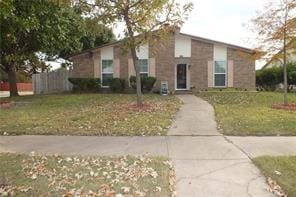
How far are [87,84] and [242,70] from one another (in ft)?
32.0

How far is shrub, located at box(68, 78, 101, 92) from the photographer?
28688 millimetres

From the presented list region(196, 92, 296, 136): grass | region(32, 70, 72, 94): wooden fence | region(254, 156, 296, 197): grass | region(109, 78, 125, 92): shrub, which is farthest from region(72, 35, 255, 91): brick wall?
region(254, 156, 296, 197): grass

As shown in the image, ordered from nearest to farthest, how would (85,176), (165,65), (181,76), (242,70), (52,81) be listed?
(85,176) → (242,70) → (165,65) → (181,76) → (52,81)

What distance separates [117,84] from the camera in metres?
28.0

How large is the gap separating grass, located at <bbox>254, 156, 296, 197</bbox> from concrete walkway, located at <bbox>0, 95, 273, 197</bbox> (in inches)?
6.6

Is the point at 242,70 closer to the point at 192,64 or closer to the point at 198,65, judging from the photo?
the point at 198,65

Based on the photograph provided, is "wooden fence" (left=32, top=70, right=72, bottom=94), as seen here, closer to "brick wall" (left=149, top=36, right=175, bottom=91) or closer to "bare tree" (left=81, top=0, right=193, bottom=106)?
"brick wall" (left=149, top=36, right=175, bottom=91)

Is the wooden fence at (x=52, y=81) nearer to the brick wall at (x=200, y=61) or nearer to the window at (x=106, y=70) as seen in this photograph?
the window at (x=106, y=70)

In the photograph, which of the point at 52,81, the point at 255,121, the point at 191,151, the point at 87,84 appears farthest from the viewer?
the point at 52,81

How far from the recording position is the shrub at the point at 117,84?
92.0ft

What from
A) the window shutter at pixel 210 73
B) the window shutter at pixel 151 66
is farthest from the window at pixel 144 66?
the window shutter at pixel 210 73

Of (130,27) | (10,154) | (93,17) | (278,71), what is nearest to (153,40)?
(130,27)

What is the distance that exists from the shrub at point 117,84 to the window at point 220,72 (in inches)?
229

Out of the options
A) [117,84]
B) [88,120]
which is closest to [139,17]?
[88,120]
